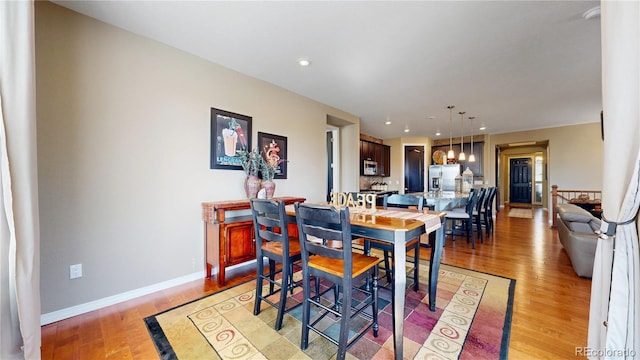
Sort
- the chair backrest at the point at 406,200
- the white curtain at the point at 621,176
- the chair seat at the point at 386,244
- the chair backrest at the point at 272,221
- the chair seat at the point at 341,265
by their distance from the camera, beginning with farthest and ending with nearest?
the chair backrest at the point at 406,200, the chair seat at the point at 386,244, the chair backrest at the point at 272,221, the chair seat at the point at 341,265, the white curtain at the point at 621,176

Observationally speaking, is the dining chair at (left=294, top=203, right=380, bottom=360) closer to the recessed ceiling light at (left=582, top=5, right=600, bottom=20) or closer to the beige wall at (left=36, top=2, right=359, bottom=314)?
the beige wall at (left=36, top=2, right=359, bottom=314)

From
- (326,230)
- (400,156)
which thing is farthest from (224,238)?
(400,156)

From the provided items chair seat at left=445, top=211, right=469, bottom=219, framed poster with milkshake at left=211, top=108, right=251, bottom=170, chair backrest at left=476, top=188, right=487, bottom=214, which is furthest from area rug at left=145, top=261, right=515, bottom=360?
chair backrest at left=476, top=188, right=487, bottom=214

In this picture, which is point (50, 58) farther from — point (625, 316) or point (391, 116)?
point (391, 116)

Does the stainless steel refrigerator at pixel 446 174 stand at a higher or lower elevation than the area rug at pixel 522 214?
higher

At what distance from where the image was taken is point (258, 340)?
1692 millimetres

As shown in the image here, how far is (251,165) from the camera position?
3.18 metres

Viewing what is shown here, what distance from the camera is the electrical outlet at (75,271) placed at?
2.02m

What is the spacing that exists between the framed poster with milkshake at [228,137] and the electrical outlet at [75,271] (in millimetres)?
1454

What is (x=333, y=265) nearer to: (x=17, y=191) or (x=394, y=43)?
(x=17, y=191)

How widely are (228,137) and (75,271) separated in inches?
74.3

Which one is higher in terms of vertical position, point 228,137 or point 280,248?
point 228,137

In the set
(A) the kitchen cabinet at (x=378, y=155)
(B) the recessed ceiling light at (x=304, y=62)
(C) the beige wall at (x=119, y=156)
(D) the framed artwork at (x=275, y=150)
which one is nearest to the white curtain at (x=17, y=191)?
(C) the beige wall at (x=119, y=156)

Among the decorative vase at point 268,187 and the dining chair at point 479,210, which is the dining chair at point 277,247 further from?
the dining chair at point 479,210
